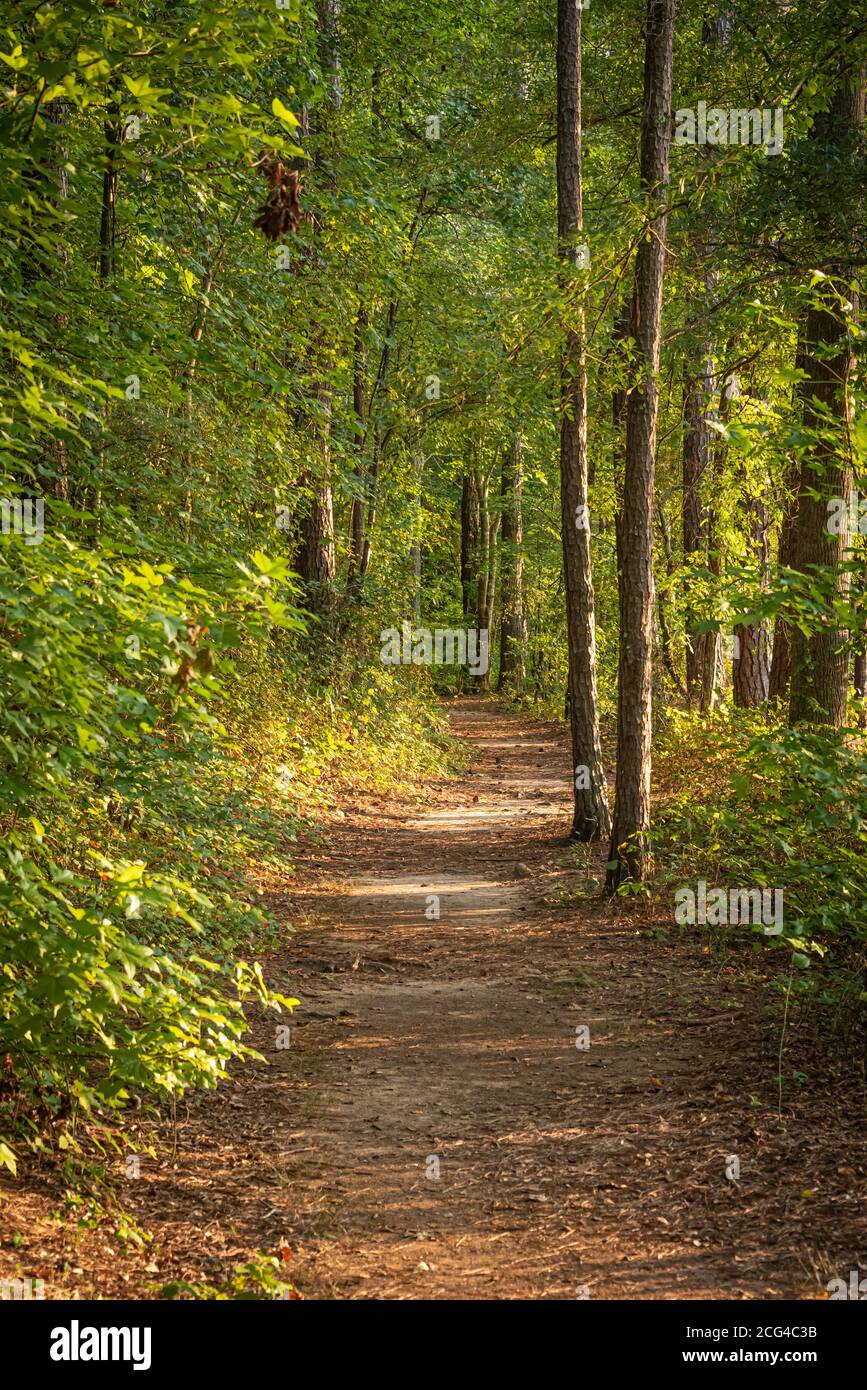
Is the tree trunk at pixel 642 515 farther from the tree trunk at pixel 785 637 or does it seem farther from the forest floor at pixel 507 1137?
the tree trunk at pixel 785 637

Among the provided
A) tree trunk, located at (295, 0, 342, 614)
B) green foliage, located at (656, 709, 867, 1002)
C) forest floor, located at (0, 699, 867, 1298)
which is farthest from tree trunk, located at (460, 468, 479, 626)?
Result: forest floor, located at (0, 699, 867, 1298)

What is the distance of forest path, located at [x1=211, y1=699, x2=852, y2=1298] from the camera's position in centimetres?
450

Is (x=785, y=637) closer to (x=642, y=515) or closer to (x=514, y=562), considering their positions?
(x=642, y=515)

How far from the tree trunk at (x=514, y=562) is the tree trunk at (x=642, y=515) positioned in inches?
808

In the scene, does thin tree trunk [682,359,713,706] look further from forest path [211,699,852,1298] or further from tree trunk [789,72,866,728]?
forest path [211,699,852,1298]

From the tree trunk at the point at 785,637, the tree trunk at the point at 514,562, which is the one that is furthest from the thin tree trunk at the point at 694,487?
the tree trunk at the point at 514,562

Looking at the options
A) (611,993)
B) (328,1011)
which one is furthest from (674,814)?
(328,1011)

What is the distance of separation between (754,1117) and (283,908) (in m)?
5.12

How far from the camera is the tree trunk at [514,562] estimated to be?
1254 inches

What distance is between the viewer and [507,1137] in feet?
18.9

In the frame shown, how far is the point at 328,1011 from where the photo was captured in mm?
7609

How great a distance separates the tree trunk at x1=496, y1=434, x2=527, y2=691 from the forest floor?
2297 cm

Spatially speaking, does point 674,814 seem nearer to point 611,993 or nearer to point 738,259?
point 611,993

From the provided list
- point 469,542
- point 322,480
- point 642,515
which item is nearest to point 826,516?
point 642,515
